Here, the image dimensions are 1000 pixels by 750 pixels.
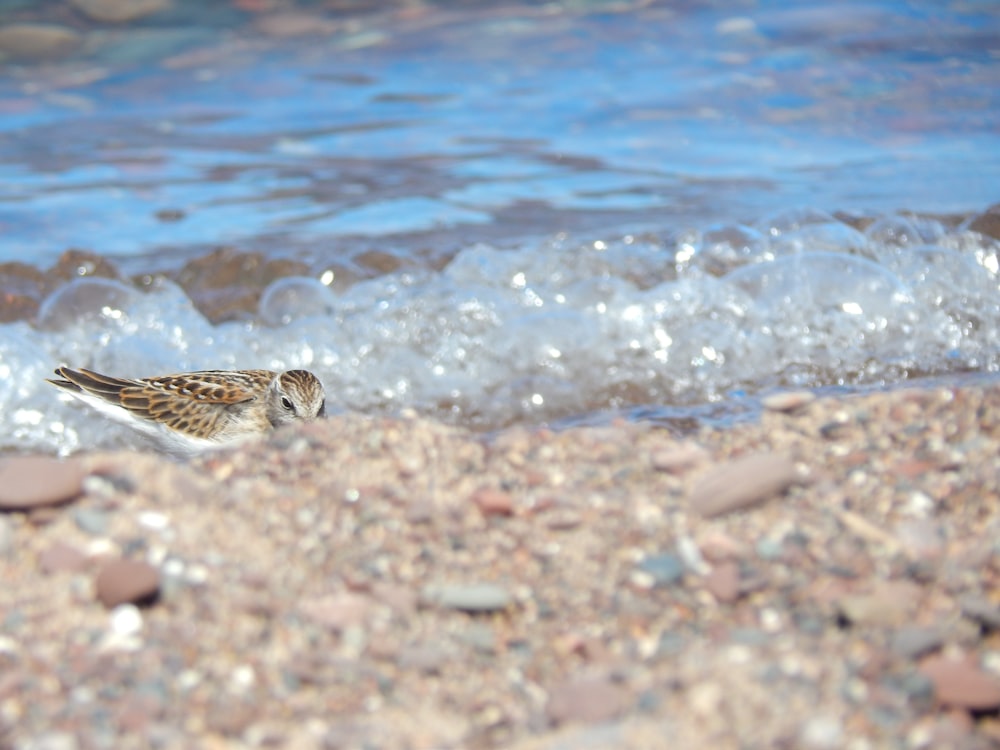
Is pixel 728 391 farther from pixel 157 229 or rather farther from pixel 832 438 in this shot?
pixel 157 229

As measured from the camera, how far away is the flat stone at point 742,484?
3322 millimetres

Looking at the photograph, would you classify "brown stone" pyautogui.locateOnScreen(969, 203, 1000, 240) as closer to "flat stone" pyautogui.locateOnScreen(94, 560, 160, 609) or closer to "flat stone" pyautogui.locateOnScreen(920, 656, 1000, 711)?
"flat stone" pyautogui.locateOnScreen(920, 656, 1000, 711)

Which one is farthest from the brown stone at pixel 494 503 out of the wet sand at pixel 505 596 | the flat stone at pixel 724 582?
the flat stone at pixel 724 582

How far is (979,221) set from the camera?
26.8 ft

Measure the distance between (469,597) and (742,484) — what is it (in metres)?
0.94

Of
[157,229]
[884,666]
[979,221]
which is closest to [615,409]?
[884,666]

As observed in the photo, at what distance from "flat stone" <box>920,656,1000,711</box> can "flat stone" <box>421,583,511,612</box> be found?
1.00 meters

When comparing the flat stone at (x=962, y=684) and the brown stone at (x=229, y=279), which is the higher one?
the flat stone at (x=962, y=684)

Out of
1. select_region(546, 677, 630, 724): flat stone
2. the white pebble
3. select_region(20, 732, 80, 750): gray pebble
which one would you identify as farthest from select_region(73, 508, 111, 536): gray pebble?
select_region(546, 677, 630, 724): flat stone

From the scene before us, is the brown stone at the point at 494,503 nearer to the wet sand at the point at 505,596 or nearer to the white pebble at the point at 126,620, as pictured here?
the wet sand at the point at 505,596

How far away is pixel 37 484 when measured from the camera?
329cm

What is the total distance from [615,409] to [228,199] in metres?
5.10

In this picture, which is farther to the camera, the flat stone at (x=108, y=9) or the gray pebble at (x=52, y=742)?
the flat stone at (x=108, y=9)

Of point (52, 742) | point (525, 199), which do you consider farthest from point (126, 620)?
point (525, 199)
